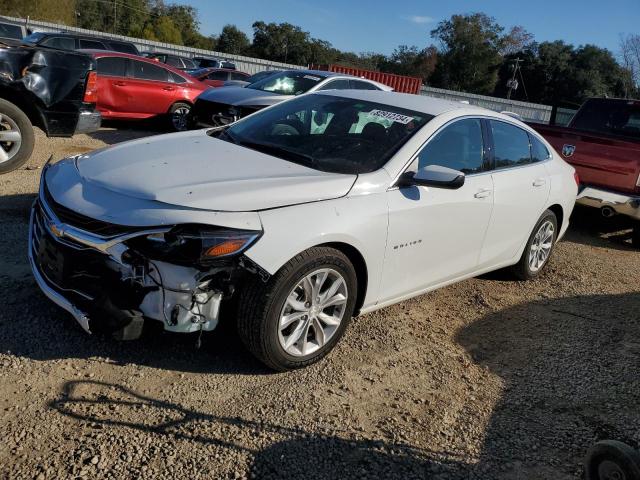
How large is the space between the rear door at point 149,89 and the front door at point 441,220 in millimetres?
8103

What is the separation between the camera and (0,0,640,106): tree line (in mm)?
59375

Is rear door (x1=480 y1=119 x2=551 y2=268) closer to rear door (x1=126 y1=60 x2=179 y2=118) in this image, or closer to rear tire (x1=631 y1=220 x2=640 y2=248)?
rear tire (x1=631 y1=220 x2=640 y2=248)

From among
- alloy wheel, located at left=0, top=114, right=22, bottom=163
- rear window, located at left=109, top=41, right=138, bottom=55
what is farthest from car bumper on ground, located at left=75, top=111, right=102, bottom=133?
rear window, located at left=109, top=41, right=138, bottom=55

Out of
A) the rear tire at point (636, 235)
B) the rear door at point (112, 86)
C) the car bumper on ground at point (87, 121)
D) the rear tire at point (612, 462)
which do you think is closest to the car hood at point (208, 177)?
the rear tire at point (612, 462)

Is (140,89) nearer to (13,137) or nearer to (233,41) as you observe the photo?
(13,137)

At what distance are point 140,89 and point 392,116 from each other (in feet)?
26.4

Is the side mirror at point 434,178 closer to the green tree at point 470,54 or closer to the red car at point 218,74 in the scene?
the red car at point 218,74

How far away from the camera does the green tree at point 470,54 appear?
6662 cm

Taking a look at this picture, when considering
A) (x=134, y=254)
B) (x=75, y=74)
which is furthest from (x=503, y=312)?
(x=75, y=74)

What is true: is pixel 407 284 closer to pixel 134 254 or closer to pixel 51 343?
pixel 134 254

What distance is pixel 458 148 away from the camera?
4254mm

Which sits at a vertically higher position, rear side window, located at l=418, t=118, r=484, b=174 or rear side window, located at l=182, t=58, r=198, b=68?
A: rear side window, located at l=182, t=58, r=198, b=68

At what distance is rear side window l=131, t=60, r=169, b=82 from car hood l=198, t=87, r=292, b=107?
2133 millimetres

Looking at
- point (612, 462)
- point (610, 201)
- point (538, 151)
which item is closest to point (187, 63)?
point (610, 201)
